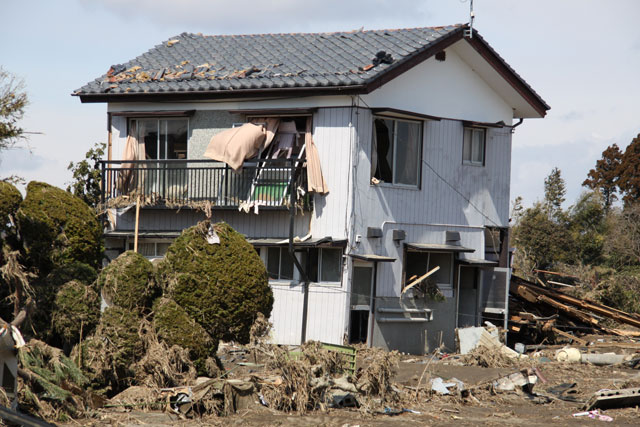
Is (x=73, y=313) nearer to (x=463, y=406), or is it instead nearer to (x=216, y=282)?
(x=216, y=282)

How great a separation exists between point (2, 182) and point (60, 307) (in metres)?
1.90

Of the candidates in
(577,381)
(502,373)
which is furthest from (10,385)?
(577,381)

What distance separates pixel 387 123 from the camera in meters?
19.5

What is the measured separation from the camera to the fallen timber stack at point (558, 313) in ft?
71.7

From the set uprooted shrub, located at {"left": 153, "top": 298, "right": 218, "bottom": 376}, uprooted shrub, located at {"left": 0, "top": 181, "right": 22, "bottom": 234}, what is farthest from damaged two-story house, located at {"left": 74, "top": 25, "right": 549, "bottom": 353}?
uprooted shrub, located at {"left": 0, "top": 181, "right": 22, "bottom": 234}

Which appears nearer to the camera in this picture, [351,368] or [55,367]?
[55,367]

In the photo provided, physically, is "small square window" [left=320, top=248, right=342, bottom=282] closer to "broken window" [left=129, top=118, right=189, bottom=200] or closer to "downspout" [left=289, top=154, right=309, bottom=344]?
"downspout" [left=289, top=154, right=309, bottom=344]

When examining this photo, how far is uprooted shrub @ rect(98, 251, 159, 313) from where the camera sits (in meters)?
12.1

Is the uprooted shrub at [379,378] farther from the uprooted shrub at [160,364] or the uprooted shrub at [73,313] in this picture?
the uprooted shrub at [73,313]

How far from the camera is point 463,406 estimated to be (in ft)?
44.3

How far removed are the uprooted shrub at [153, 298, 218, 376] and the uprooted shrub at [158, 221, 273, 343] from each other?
13cm

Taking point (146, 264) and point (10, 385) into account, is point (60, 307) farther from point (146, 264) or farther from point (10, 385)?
point (10, 385)

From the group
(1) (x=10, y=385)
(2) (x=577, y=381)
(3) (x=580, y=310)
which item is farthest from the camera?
(3) (x=580, y=310)

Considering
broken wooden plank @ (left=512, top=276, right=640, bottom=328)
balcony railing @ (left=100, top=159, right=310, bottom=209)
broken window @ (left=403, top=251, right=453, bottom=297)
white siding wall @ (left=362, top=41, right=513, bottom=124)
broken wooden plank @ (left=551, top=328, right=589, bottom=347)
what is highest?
white siding wall @ (left=362, top=41, right=513, bottom=124)
